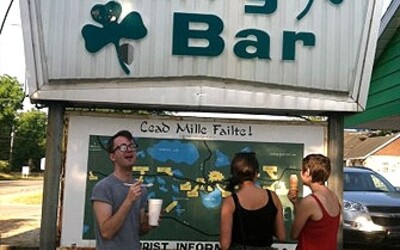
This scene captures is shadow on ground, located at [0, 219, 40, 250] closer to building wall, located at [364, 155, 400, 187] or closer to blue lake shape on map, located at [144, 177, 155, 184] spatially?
blue lake shape on map, located at [144, 177, 155, 184]

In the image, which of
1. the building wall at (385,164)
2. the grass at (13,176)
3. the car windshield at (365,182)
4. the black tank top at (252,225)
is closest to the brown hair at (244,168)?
the black tank top at (252,225)

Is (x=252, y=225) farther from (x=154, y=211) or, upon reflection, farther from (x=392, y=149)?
(x=392, y=149)

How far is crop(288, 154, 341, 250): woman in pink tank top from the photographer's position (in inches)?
157

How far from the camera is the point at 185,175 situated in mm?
5578

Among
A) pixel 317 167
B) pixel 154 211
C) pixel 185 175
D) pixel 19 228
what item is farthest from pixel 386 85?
pixel 19 228

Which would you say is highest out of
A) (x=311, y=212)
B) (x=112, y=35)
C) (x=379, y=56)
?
(x=379, y=56)

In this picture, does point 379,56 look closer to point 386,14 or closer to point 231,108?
point 386,14

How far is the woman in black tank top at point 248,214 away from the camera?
3801 millimetres

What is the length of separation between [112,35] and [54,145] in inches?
43.5

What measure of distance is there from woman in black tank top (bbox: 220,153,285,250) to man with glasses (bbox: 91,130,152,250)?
52cm

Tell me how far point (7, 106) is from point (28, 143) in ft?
25.6

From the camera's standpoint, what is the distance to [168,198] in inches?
219

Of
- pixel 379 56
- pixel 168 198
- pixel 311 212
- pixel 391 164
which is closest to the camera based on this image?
pixel 311 212

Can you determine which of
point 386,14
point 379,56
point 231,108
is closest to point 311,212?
point 231,108
